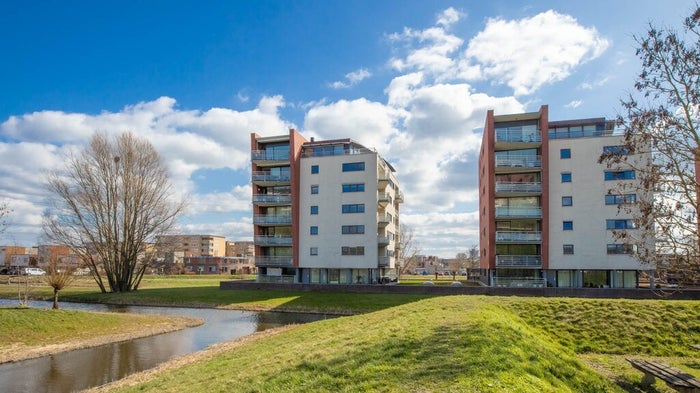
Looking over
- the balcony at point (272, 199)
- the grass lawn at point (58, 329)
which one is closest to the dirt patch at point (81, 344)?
the grass lawn at point (58, 329)

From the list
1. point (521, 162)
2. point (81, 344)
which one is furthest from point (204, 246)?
point (81, 344)

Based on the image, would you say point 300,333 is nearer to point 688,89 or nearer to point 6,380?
point 6,380

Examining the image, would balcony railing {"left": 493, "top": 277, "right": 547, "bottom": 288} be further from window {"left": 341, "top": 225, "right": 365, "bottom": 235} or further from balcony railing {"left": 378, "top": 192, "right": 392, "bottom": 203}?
balcony railing {"left": 378, "top": 192, "right": 392, "bottom": 203}

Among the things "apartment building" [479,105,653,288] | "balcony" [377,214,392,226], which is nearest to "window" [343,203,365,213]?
"balcony" [377,214,392,226]

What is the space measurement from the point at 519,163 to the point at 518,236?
294 inches

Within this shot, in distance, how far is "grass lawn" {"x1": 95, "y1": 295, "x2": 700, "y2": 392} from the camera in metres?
8.21

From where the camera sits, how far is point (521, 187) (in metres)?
44.9

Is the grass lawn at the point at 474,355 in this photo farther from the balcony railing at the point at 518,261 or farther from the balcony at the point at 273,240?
the balcony at the point at 273,240

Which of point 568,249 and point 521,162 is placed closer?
point 568,249

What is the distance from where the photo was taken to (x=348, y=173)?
50656mm

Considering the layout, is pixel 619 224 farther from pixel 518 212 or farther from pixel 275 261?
pixel 275 261

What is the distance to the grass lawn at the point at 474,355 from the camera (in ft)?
27.0

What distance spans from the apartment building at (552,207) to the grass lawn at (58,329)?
32543 mm

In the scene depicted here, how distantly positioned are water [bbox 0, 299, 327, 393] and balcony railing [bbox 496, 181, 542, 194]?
2561 cm
